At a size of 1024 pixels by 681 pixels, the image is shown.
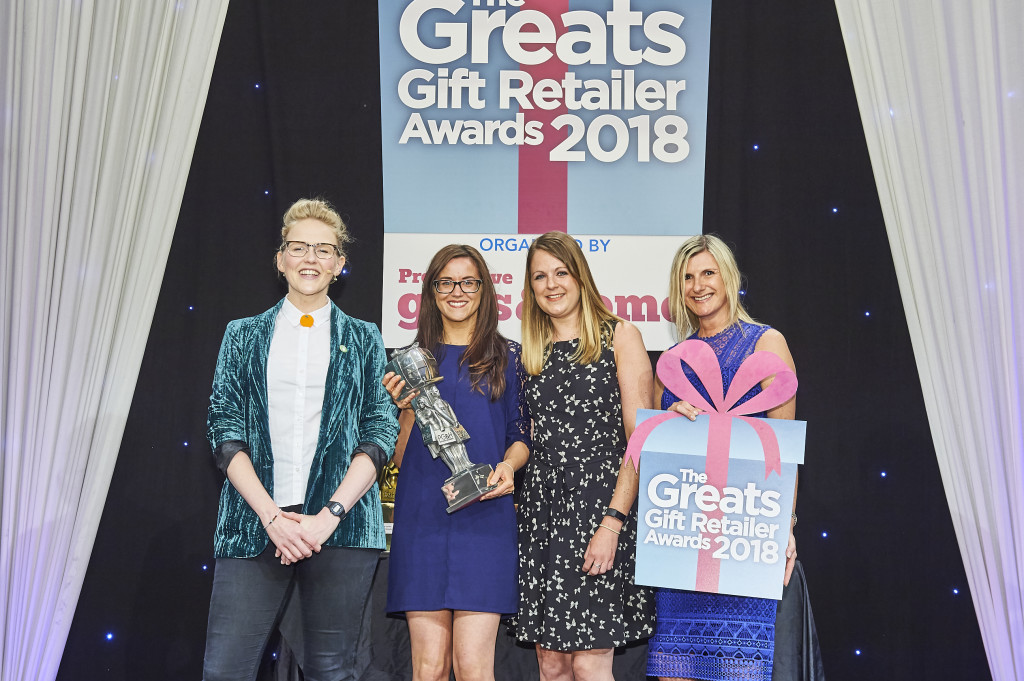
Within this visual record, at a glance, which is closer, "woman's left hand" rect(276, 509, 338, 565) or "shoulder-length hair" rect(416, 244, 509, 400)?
"woman's left hand" rect(276, 509, 338, 565)

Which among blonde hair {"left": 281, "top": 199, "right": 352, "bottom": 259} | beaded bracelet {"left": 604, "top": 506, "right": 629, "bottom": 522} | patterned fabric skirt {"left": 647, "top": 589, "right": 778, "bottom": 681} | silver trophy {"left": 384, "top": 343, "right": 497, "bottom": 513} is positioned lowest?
patterned fabric skirt {"left": 647, "top": 589, "right": 778, "bottom": 681}

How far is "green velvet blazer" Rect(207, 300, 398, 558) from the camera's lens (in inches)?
Answer: 92.1

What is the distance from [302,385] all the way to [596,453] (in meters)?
0.84

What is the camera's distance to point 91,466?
2.88m

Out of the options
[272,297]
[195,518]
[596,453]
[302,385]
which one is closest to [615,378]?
[596,453]

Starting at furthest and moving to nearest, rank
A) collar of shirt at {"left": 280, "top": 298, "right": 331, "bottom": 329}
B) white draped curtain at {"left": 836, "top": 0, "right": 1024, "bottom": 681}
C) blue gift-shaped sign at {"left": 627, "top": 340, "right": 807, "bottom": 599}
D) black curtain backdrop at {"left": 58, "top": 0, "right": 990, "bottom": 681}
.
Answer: black curtain backdrop at {"left": 58, "top": 0, "right": 990, "bottom": 681}, white draped curtain at {"left": 836, "top": 0, "right": 1024, "bottom": 681}, collar of shirt at {"left": 280, "top": 298, "right": 331, "bottom": 329}, blue gift-shaped sign at {"left": 627, "top": 340, "right": 807, "bottom": 599}

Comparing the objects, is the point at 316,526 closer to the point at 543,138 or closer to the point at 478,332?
the point at 478,332

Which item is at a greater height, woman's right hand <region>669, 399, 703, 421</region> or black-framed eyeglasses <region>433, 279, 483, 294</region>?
black-framed eyeglasses <region>433, 279, 483, 294</region>

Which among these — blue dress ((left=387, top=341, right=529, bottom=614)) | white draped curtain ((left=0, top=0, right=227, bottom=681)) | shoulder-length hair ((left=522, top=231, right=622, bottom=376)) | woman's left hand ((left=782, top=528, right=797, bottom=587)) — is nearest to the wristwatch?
blue dress ((left=387, top=341, right=529, bottom=614))

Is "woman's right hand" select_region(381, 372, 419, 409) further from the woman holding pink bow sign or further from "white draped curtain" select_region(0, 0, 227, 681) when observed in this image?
"white draped curtain" select_region(0, 0, 227, 681)

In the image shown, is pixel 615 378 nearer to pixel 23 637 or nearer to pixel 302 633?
pixel 302 633

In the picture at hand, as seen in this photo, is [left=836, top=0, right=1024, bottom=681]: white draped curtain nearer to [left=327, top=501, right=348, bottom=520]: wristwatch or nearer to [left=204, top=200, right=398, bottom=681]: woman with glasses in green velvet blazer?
[left=204, top=200, right=398, bottom=681]: woman with glasses in green velvet blazer

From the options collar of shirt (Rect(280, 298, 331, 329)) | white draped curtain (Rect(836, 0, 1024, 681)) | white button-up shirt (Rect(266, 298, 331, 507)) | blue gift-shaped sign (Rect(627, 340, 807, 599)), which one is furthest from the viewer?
white draped curtain (Rect(836, 0, 1024, 681))

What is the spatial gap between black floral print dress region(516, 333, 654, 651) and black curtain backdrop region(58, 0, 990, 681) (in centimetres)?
103
